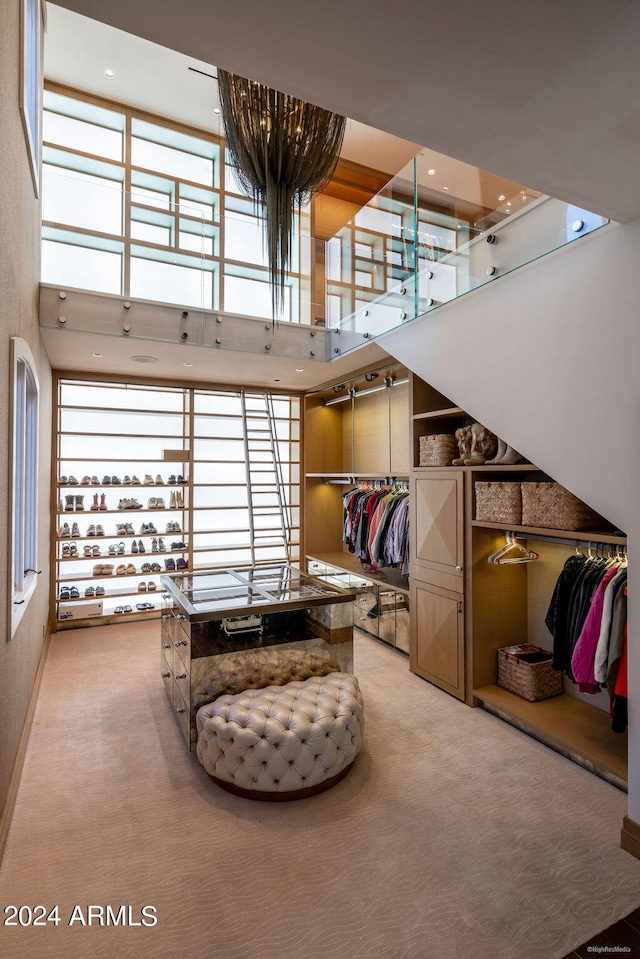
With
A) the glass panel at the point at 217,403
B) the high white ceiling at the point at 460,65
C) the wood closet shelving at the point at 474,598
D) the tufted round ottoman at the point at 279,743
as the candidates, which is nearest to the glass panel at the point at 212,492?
the glass panel at the point at 217,403

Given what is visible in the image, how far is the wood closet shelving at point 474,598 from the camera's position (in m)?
3.23

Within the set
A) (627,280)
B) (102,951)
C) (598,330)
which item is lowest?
(102,951)

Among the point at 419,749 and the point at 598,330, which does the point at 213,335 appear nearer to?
the point at 598,330

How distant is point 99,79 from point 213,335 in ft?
11.7

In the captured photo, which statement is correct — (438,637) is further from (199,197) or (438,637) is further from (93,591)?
(199,197)

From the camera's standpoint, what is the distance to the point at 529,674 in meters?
3.24

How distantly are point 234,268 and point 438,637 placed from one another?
3.58 m

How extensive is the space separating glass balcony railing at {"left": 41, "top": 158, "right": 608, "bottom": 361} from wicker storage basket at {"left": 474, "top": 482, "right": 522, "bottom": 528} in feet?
4.04

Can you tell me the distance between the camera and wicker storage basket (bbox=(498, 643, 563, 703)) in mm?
3244

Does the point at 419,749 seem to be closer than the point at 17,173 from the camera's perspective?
No

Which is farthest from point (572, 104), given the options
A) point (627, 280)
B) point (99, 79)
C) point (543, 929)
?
point (99, 79)

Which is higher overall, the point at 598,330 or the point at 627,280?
the point at 627,280

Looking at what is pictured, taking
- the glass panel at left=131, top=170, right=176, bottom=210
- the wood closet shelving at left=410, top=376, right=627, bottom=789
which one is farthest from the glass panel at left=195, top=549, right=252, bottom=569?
the glass panel at left=131, top=170, right=176, bottom=210

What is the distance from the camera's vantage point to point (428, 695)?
3637 millimetres
